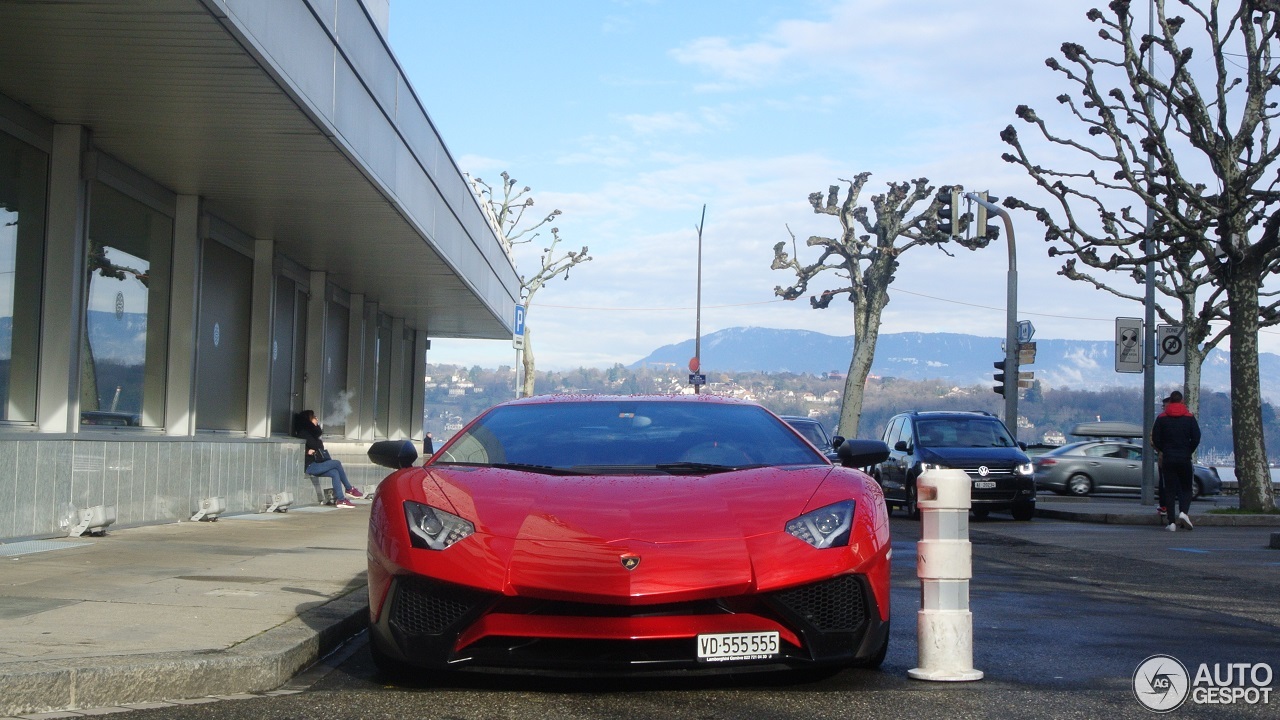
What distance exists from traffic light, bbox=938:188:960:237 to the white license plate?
21919mm

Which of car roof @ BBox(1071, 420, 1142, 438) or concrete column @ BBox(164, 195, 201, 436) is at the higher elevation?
concrete column @ BBox(164, 195, 201, 436)

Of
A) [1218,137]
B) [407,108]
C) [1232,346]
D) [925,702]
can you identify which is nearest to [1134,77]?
[1218,137]

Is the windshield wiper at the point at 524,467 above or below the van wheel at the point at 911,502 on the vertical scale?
above

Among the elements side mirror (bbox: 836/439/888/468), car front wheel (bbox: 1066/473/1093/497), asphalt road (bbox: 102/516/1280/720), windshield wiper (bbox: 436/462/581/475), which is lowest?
car front wheel (bbox: 1066/473/1093/497)

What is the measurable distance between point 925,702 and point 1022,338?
23.4 metres

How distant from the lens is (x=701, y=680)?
18.1 ft

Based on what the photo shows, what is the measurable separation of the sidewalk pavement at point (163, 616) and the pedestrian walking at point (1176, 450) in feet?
35.2

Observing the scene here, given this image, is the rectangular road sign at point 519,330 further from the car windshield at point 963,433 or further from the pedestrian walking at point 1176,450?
the pedestrian walking at point 1176,450

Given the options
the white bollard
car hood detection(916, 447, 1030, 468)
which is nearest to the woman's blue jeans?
car hood detection(916, 447, 1030, 468)

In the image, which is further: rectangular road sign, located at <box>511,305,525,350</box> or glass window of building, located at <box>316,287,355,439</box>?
rectangular road sign, located at <box>511,305,525,350</box>

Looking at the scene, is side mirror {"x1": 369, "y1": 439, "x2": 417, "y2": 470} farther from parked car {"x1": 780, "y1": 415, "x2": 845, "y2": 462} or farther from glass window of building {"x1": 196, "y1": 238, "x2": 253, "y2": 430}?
parked car {"x1": 780, "y1": 415, "x2": 845, "y2": 462}

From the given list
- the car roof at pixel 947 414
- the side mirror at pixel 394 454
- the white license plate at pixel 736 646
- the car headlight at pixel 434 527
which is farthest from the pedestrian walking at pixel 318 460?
the white license plate at pixel 736 646

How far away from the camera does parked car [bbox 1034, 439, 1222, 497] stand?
33094 millimetres

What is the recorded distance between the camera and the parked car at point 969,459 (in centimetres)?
1959
